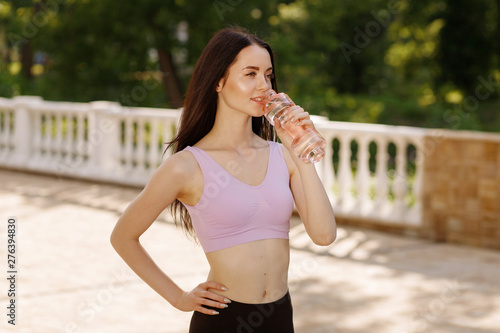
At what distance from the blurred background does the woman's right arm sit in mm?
13205

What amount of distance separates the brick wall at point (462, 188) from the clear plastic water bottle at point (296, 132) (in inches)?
208

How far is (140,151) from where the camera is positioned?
33.4 feet

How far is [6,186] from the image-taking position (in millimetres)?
10117

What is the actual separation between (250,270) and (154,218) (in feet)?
1.10

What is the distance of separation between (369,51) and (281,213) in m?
25.5

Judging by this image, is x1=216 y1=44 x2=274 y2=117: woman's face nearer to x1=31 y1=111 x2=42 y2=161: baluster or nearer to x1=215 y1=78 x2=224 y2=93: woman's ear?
x1=215 y1=78 x2=224 y2=93: woman's ear

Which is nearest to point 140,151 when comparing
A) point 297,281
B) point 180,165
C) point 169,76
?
point 297,281

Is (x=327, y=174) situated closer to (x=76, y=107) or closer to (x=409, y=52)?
(x=76, y=107)

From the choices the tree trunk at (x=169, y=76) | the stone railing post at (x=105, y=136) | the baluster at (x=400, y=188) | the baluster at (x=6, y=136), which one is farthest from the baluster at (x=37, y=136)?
the tree trunk at (x=169, y=76)

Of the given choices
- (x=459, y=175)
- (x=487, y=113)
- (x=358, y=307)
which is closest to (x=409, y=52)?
(x=487, y=113)

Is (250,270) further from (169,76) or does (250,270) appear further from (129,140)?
(169,76)

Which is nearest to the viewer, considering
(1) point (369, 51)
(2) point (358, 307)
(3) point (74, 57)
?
(2) point (358, 307)

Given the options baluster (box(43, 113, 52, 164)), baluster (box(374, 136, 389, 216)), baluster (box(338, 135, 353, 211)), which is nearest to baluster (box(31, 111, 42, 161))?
baluster (box(43, 113, 52, 164))

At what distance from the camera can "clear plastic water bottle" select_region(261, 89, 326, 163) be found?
216cm
